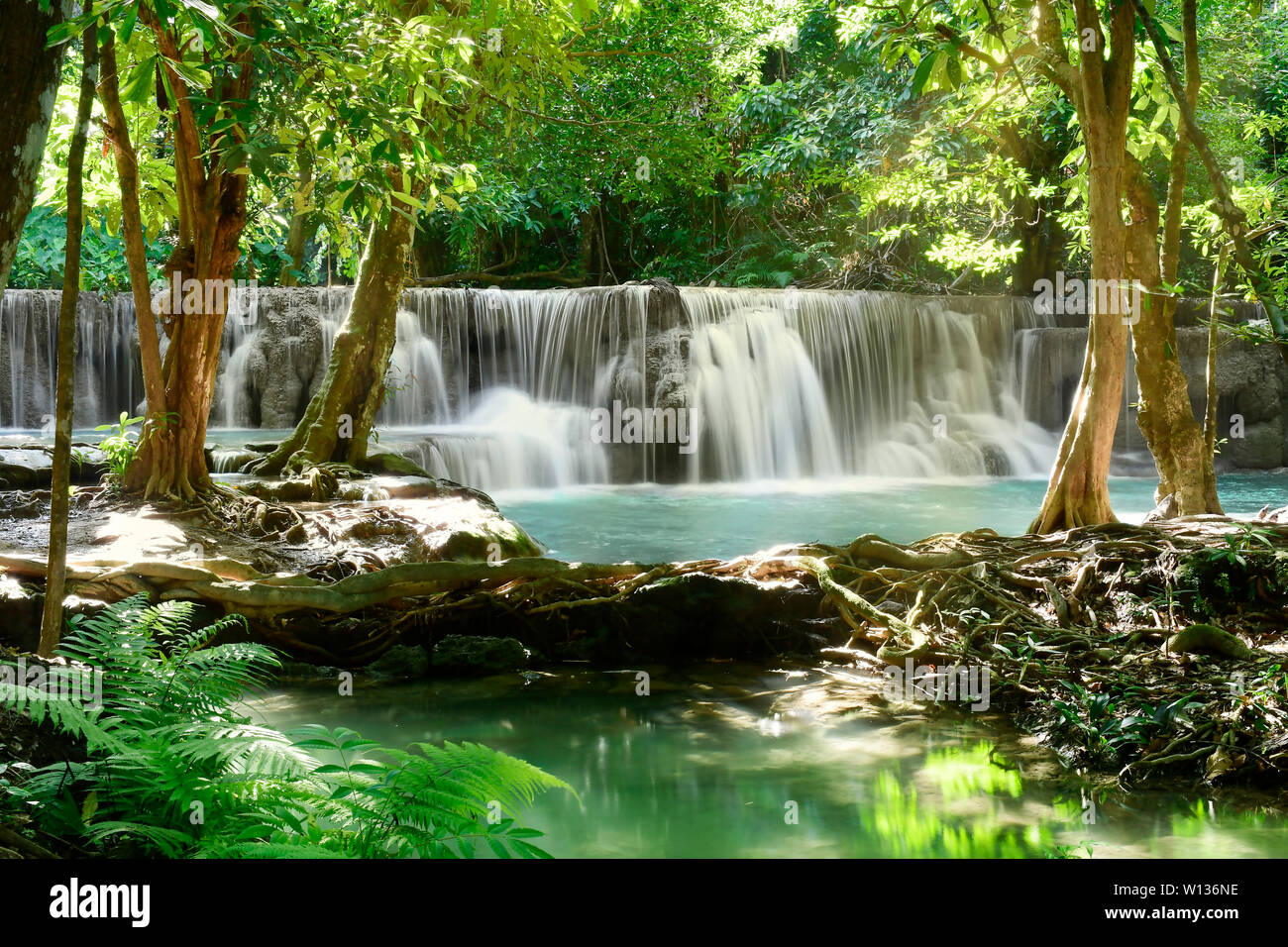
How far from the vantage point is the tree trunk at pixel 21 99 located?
2.80 m

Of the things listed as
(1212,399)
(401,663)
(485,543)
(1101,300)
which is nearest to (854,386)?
(1212,399)

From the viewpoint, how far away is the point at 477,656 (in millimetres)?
6180

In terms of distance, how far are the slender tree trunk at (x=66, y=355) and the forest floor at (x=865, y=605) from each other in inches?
74.6

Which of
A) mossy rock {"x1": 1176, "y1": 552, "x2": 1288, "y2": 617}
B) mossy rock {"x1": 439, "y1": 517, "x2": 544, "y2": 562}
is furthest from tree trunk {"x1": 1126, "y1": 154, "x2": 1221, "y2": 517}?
mossy rock {"x1": 439, "y1": 517, "x2": 544, "y2": 562}

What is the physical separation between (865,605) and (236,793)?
4.18 m

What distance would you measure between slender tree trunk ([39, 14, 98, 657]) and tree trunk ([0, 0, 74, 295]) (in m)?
0.39

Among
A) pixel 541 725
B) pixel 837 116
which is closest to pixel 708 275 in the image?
pixel 837 116

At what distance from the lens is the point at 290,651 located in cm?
601

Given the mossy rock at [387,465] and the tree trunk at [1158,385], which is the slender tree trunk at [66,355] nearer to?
the mossy rock at [387,465]

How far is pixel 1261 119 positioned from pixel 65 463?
12115 mm

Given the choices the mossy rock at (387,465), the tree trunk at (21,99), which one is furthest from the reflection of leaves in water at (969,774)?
the mossy rock at (387,465)

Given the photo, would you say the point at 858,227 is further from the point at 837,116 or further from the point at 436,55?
the point at 436,55

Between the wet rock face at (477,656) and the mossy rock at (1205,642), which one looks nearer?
the mossy rock at (1205,642)

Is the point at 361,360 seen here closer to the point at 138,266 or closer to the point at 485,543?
the point at 138,266
